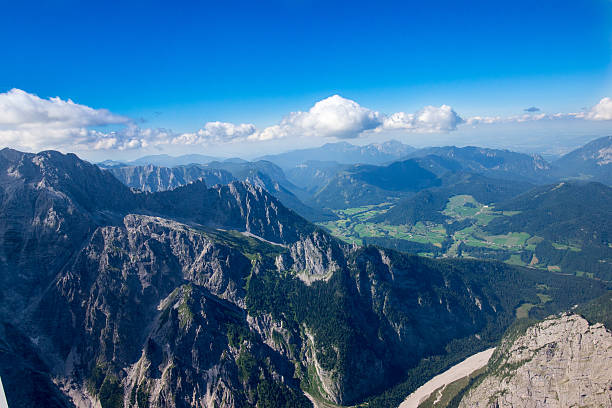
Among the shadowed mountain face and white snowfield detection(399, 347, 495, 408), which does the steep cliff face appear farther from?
the shadowed mountain face

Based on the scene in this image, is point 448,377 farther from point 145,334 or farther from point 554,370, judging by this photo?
point 145,334

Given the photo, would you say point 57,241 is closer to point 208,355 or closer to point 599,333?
point 208,355

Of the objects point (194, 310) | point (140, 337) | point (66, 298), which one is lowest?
point (140, 337)

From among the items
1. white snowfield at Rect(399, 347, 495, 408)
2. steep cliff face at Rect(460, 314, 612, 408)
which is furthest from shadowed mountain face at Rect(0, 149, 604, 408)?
steep cliff face at Rect(460, 314, 612, 408)

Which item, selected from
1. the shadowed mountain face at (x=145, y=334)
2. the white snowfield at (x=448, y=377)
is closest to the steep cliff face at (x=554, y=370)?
the white snowfield at (x=448, y=377)

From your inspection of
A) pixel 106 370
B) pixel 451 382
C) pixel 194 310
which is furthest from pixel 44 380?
pixel 451 382

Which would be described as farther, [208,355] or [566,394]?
[208,355]

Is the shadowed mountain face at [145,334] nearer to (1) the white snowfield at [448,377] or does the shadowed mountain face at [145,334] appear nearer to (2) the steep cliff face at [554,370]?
(1) the white snowfield at [448,377]

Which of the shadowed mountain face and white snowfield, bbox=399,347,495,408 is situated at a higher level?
the shadowed mountain face
